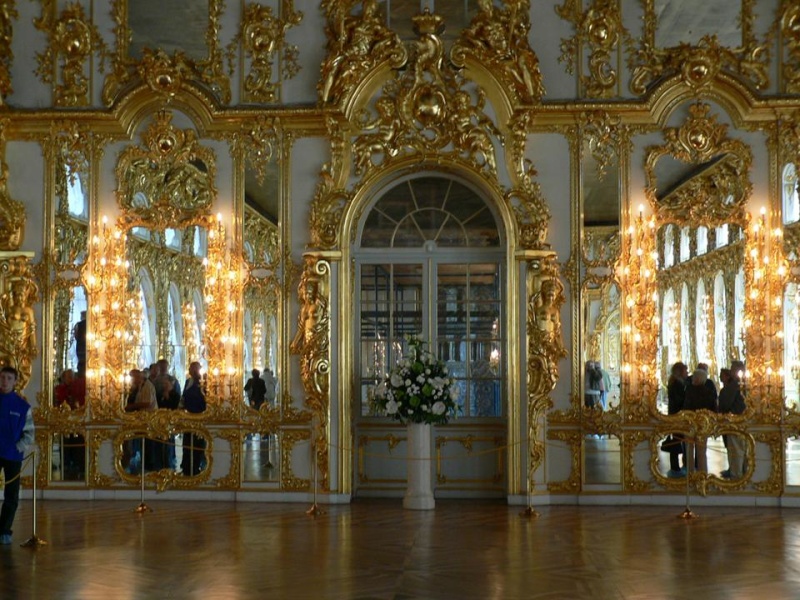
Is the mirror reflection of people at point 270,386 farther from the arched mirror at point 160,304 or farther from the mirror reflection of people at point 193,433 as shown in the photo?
the mirror reflection of people at point 193,433

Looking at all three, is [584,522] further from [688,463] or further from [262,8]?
[262,8]

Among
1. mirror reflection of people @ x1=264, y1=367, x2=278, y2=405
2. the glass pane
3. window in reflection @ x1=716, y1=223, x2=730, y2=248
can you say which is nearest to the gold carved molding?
mirror reflection of people @ x1=264, y1=367, x2=278, y2=405

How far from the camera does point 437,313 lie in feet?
52.5

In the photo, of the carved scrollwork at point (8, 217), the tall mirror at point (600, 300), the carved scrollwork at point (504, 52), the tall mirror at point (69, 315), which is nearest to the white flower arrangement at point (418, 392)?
the tall mirror at point (600, 300)

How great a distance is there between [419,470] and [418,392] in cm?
96

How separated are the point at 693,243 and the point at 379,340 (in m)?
4.18

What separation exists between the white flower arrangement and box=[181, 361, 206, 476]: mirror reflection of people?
2.36m

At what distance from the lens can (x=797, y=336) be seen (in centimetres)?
1529

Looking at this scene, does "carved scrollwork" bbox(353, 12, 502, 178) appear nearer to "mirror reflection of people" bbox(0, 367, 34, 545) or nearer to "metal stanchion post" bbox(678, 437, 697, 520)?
"metal stanchion post" bbox(678, 437, 697, 520)

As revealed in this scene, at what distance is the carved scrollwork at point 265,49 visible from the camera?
1584 centimetres

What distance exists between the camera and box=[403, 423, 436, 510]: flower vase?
14.9 metres

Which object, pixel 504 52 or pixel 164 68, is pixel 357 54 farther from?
pixel 164 68

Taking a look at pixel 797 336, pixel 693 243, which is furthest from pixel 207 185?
pixel 797 336

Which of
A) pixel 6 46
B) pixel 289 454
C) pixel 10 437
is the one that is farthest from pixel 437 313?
pixel 6 46
